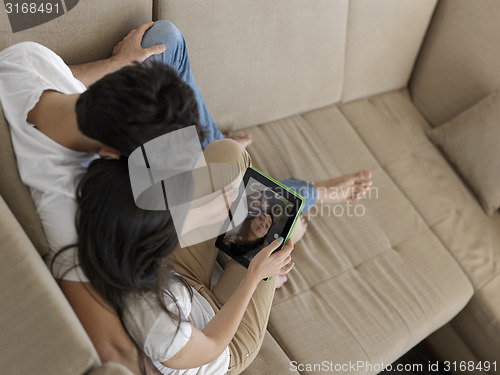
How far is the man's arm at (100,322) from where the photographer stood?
0.77 m

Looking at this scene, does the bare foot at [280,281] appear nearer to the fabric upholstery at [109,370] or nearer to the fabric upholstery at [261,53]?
the fabric upholstery at [261,53]

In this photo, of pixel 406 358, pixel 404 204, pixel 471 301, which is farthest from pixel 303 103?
pixel 406 358

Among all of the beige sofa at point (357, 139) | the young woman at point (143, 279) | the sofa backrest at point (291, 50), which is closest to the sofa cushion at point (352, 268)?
the beige sofa at point (357, 139)

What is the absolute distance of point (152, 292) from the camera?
82 cm

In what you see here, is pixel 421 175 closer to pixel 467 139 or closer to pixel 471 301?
pixel 467 139

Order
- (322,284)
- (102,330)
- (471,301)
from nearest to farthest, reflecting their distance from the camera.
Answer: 1. (102,330)
2. (322,284)
3. (471,301)

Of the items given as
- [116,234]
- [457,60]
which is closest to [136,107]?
[116,234]

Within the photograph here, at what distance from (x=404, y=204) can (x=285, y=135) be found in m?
0.50

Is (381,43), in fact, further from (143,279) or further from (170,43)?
(143,279)

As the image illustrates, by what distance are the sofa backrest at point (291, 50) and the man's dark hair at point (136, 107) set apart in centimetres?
60

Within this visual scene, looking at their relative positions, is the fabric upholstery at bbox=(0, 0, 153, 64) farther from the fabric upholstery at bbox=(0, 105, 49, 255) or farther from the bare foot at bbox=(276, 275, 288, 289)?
the bare foot at bbox=(276, 275, 288, 289)

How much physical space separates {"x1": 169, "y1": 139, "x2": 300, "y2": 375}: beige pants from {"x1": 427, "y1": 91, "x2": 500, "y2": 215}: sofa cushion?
3.14ft

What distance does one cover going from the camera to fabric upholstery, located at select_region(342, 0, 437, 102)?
172 centimetres

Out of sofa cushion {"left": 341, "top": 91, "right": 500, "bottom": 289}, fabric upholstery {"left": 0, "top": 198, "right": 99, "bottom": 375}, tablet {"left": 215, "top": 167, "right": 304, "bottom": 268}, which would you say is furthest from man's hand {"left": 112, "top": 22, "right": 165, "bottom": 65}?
sofa cushion {"left": 341, "top": 91, "right": 500, "bottom": 289}
